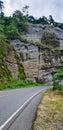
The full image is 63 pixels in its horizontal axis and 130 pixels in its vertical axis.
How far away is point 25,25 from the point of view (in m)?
88.8

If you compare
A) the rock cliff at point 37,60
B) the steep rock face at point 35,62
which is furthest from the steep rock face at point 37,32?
the steep rock face at point 35,62

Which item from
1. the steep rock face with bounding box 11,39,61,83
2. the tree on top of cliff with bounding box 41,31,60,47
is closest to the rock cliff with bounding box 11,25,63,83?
the steep rock face with bounding box 11,39,61,83

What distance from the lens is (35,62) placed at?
251ft

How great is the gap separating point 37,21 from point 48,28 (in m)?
32.3

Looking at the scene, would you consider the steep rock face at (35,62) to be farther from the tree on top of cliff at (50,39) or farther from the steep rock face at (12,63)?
the tree on top of cliff at (50,39)

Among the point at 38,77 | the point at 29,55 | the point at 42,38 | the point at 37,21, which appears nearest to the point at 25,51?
the point at 29,55

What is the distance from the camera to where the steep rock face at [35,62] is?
74.5 meters

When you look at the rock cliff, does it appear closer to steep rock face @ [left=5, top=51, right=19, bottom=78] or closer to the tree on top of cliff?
the tree on top of cliff

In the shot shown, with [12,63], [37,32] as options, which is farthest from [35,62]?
[37,32]

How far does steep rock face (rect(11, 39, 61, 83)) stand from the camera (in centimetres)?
7450

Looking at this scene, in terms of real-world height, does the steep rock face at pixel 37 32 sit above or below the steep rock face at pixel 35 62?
above

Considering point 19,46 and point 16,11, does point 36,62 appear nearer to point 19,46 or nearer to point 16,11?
point 19,46

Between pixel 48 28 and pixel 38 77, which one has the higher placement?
pixel 48 28

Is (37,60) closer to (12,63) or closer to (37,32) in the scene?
(12,63)
